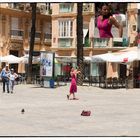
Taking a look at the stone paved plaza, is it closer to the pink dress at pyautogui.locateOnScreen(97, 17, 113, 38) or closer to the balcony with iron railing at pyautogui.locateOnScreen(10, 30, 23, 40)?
the pink dress at pyautogui.locateOnScreen(97, 17, 113, 38)

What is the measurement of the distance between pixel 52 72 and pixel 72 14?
18538 mm

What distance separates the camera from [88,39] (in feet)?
172

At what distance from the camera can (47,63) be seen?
36.1m

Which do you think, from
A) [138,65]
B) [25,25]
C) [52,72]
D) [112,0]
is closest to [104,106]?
[112,0]

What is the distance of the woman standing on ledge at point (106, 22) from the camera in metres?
11.2

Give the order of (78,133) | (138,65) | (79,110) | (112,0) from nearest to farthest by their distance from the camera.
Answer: (112,0) < (78,133) < (79,110) < (138,65)

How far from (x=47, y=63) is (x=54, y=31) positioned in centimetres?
1994

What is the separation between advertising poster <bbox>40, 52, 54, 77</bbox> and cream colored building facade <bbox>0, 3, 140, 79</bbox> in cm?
1271

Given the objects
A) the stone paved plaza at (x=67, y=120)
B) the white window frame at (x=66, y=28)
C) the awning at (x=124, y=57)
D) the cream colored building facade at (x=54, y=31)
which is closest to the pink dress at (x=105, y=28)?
the stone paved plaza at (x=67, y=120)

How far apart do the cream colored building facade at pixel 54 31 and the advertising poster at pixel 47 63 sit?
12712 millimetres

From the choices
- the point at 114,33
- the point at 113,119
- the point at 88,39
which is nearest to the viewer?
the point at 114,33

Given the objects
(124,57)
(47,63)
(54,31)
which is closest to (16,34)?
(54,31)

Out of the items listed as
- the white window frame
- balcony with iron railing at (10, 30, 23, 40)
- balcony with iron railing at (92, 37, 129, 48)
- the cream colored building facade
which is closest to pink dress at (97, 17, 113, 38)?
the cream colored building facade

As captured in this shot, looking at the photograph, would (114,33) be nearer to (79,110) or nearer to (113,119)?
(113,119)
